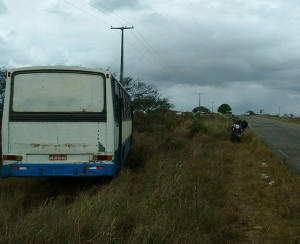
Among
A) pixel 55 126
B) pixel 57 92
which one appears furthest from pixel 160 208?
pixel 57 92

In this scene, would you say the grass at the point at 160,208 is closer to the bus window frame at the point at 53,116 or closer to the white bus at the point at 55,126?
the white bus at the point at 55,126

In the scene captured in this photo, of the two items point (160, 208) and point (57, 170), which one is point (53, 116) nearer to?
point (57, 170)

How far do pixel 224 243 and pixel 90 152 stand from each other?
4.09 metres

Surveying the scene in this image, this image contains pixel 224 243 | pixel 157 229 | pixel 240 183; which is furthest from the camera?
pixel 240 183

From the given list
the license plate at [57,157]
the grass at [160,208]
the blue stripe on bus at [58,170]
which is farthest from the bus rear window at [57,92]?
the grass at [160,208]

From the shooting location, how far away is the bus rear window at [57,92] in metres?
9.41

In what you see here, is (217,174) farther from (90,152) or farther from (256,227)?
(256,227)

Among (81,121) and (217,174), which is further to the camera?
(217,174)

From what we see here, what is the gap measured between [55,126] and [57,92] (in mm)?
736

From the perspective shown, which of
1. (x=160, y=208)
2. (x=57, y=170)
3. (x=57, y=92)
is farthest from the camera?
(x=57, y=92)

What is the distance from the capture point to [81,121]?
940 cm

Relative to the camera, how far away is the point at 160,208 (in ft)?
20.7

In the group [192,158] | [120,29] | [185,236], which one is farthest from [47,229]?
[120,29]

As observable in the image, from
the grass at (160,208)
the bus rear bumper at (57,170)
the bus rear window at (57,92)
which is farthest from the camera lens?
the bus rear window at (57,92)
